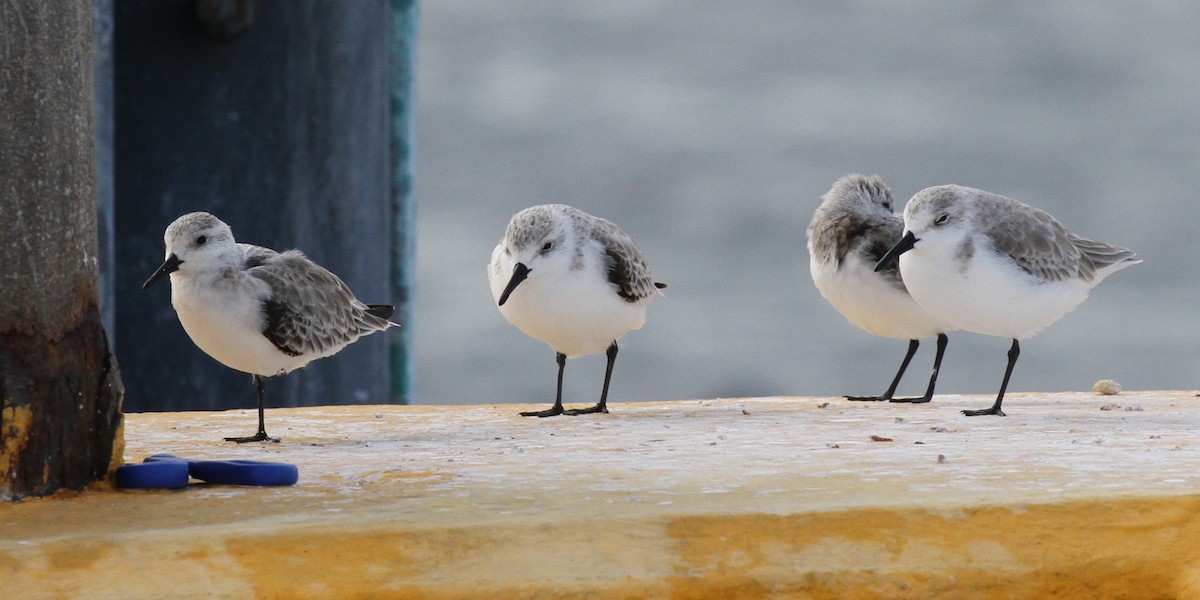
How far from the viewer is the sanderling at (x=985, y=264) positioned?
564 cm

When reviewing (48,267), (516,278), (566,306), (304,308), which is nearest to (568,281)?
(566,306)

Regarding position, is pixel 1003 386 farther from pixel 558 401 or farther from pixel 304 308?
pixel 304 308

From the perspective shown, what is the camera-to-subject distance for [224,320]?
520 centimetres

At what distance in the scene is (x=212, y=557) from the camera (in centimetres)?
314

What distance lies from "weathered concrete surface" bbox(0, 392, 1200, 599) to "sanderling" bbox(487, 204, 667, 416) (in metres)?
1.76

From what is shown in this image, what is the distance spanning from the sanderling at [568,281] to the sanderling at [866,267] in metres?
0.89

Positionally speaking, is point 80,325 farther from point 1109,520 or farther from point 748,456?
point 1109,520

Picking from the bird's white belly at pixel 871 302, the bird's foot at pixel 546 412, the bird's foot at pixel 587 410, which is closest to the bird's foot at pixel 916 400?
the bird's white belly at pixel 871 302

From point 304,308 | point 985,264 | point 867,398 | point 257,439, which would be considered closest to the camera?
point 257,439

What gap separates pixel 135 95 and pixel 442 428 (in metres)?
3.16

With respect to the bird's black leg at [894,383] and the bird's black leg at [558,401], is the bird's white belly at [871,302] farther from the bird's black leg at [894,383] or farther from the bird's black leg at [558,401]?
the bird's black leg at [558,401]

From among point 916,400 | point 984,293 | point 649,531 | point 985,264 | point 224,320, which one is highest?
point 985,264

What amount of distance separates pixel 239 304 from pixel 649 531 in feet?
8.01

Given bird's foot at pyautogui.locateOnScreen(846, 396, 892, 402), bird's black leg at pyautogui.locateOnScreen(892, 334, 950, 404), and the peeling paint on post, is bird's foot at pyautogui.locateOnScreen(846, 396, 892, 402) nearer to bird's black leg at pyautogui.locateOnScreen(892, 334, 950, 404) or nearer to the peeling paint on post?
bird's black leg at pyautogui.locateOnScreen(892, 334, 950, 404)
